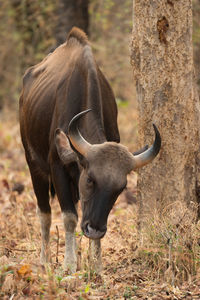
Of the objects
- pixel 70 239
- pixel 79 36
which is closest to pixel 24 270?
pixel 70 239

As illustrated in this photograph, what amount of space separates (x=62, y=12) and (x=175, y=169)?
6.83 metres

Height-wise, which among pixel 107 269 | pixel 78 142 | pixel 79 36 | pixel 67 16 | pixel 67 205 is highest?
pixel 79 36

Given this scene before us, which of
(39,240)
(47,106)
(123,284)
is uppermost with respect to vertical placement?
(47,106)

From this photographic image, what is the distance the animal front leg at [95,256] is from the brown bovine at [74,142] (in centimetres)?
1

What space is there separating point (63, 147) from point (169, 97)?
1336mm

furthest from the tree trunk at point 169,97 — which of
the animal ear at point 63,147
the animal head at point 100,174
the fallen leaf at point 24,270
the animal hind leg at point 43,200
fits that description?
the fallen leaf at point 24,270

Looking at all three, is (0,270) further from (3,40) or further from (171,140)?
(3,40)

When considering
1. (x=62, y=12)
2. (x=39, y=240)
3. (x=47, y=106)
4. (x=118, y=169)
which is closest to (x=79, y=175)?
(x=118, y=169)

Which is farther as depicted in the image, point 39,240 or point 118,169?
point 39,240

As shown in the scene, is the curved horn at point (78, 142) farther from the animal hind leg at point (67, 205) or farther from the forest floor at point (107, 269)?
the forest floor at point (107, 269)

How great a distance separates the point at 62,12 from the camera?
1204 cm

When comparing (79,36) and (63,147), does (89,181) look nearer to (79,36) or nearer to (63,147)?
(63,147)

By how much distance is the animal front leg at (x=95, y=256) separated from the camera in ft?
18.2

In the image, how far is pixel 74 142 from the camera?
17.4 feet
